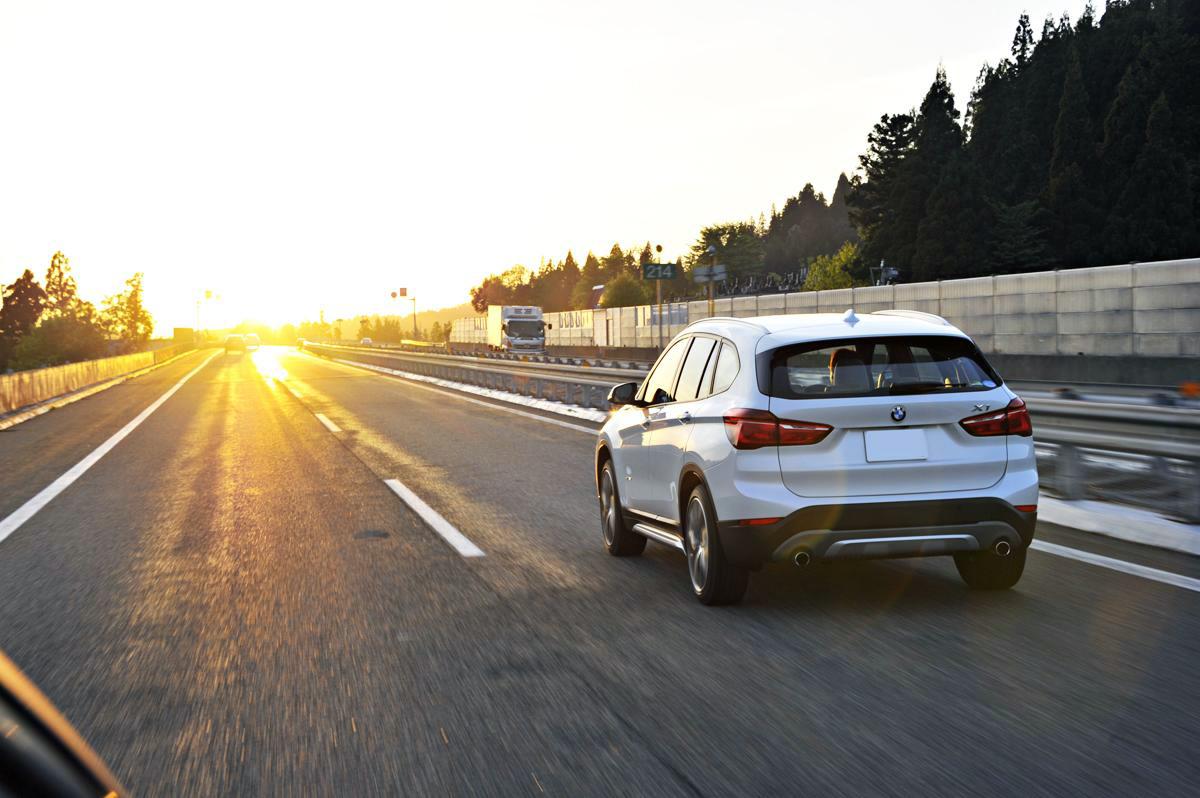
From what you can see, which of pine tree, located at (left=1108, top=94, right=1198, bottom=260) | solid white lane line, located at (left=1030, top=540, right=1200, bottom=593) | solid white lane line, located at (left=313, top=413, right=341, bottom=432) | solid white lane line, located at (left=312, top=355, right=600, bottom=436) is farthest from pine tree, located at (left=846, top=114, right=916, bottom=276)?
Answer: solid white lane line, located at (left=1030, top=540, right=1200, bottom=593)

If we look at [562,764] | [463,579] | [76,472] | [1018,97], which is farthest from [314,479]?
[1018,97]

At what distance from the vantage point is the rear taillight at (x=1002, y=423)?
238 inches

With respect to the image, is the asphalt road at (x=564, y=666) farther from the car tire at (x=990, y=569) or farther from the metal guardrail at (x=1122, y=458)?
the metal guardrail at (x=1122, y=458)

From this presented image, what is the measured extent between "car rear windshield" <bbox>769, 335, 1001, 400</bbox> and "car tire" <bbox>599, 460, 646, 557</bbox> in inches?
84.4

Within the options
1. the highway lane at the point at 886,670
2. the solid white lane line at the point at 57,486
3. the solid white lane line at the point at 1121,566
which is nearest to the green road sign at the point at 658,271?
the solid white lane line at the point at 57,486

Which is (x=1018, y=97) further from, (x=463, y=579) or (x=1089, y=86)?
(x=463, y=579)

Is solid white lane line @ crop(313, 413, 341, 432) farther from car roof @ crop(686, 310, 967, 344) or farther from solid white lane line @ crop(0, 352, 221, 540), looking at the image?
car roof @ crop(686, 310, 967, 344)

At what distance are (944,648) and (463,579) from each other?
10.2ft

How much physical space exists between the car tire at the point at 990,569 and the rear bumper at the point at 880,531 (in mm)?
496

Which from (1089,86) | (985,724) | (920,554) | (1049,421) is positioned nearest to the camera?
(985,724)

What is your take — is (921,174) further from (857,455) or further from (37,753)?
(37,753)

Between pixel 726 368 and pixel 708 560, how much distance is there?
3.56 feet

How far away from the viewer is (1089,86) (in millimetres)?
83562

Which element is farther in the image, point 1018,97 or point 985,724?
point 1018,97
